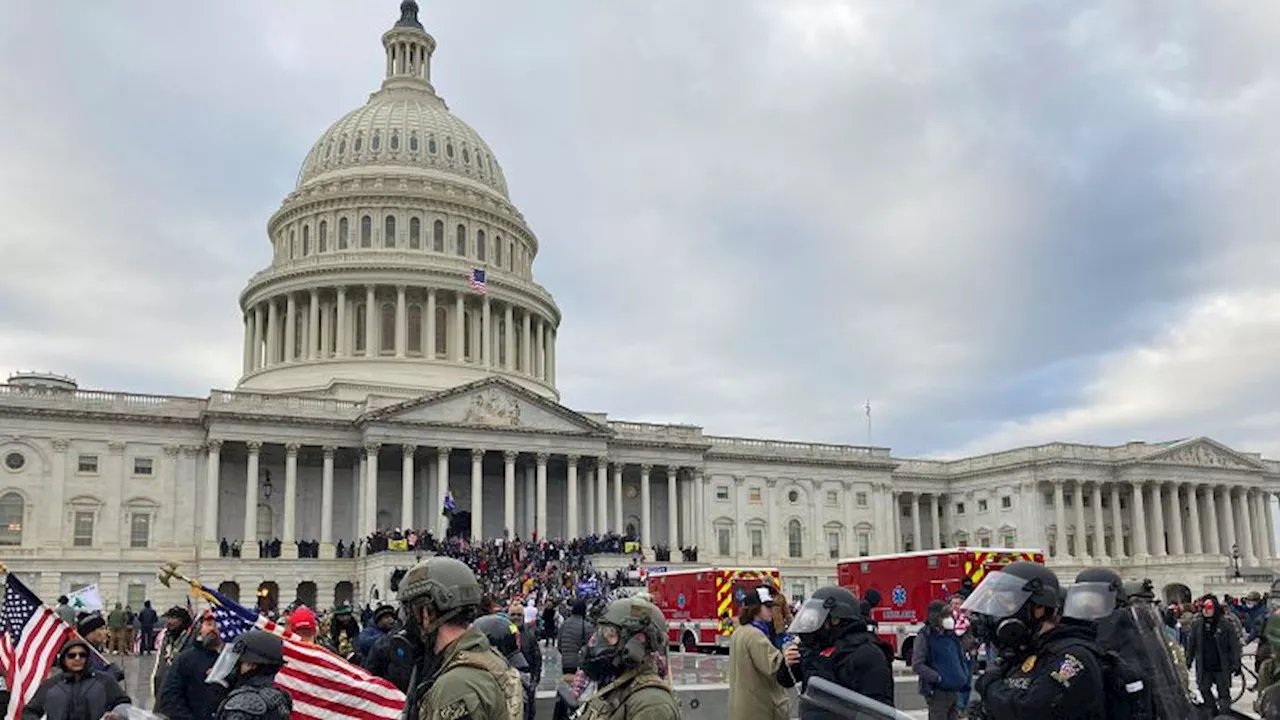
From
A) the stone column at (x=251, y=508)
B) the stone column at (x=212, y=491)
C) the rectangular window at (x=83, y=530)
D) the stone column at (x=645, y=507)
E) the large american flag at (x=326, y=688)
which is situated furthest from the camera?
the stone column at (x=645, y=507)

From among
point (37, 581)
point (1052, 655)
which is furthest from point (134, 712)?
point (37, 581)

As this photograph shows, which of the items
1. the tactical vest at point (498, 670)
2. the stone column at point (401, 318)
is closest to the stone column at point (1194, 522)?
the stone column at point (401, 318)

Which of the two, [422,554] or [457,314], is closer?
[422,554]

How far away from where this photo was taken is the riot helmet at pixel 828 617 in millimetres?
8906

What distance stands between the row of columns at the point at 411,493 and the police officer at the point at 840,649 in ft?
187

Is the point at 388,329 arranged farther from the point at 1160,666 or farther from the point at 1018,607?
the point at 1160,666

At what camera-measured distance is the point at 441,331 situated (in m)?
80.1

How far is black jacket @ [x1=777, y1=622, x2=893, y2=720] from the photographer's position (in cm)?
869

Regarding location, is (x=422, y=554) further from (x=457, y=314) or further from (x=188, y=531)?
(x=457, y=314)

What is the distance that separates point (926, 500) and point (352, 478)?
1862 inches

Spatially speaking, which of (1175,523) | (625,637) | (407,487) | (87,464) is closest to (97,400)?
(87,464)

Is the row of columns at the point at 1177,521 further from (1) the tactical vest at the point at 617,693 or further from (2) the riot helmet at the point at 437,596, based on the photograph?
(2) the riot helmet at the point at 437,596

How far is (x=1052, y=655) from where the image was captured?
6391 mm

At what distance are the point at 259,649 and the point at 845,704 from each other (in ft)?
13.9
